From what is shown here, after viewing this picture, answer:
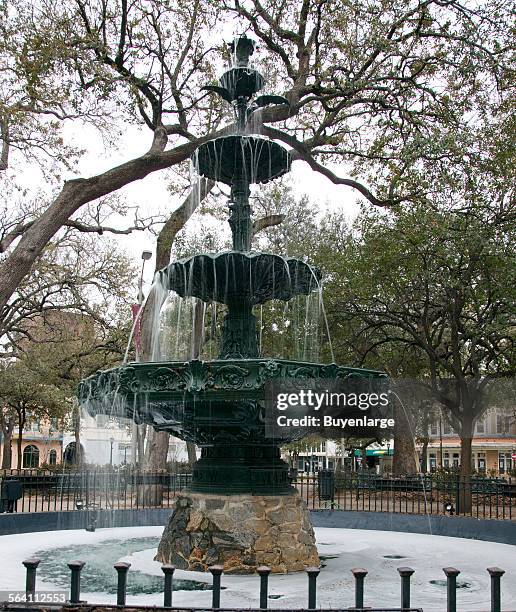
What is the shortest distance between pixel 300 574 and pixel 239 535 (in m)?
0.88

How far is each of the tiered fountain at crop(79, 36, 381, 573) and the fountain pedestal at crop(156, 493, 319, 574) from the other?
0.01 metres

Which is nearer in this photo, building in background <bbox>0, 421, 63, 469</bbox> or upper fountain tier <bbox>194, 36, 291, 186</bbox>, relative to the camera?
upper fountain tier <bbox>194, 36, 291, 186</bbox>

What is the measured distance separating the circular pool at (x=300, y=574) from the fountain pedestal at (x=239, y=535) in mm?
275

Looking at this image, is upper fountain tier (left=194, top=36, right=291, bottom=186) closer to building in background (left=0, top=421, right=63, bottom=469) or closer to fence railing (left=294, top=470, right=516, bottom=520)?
fence railing (left=294, top=470, right=516, bottom=520)

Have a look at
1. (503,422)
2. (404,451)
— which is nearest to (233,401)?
(404,451)

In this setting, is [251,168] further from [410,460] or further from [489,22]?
[410,460]

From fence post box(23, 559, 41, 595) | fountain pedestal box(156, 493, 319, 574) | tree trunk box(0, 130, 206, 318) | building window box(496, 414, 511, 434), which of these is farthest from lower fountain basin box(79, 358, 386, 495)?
building window box(496, 414, 511, 434)

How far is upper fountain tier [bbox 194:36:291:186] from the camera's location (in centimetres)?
1014

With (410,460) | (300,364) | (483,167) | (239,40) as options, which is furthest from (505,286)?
(410,460)

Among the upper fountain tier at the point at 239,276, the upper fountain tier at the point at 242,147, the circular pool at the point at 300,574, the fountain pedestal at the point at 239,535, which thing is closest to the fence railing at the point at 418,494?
the circular pool at the point at 300,574

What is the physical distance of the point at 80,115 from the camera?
20234 millimetres

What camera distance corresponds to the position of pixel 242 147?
10094mm

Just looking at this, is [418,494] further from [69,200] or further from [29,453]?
[29,453]

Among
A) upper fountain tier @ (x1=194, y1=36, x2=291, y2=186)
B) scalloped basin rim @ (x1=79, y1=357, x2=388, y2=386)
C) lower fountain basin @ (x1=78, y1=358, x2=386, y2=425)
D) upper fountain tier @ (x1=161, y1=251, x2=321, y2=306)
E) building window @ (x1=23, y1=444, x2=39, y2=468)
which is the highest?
upper fountain tier @ (x1=194, y1=36, x2=291, y2=186)
